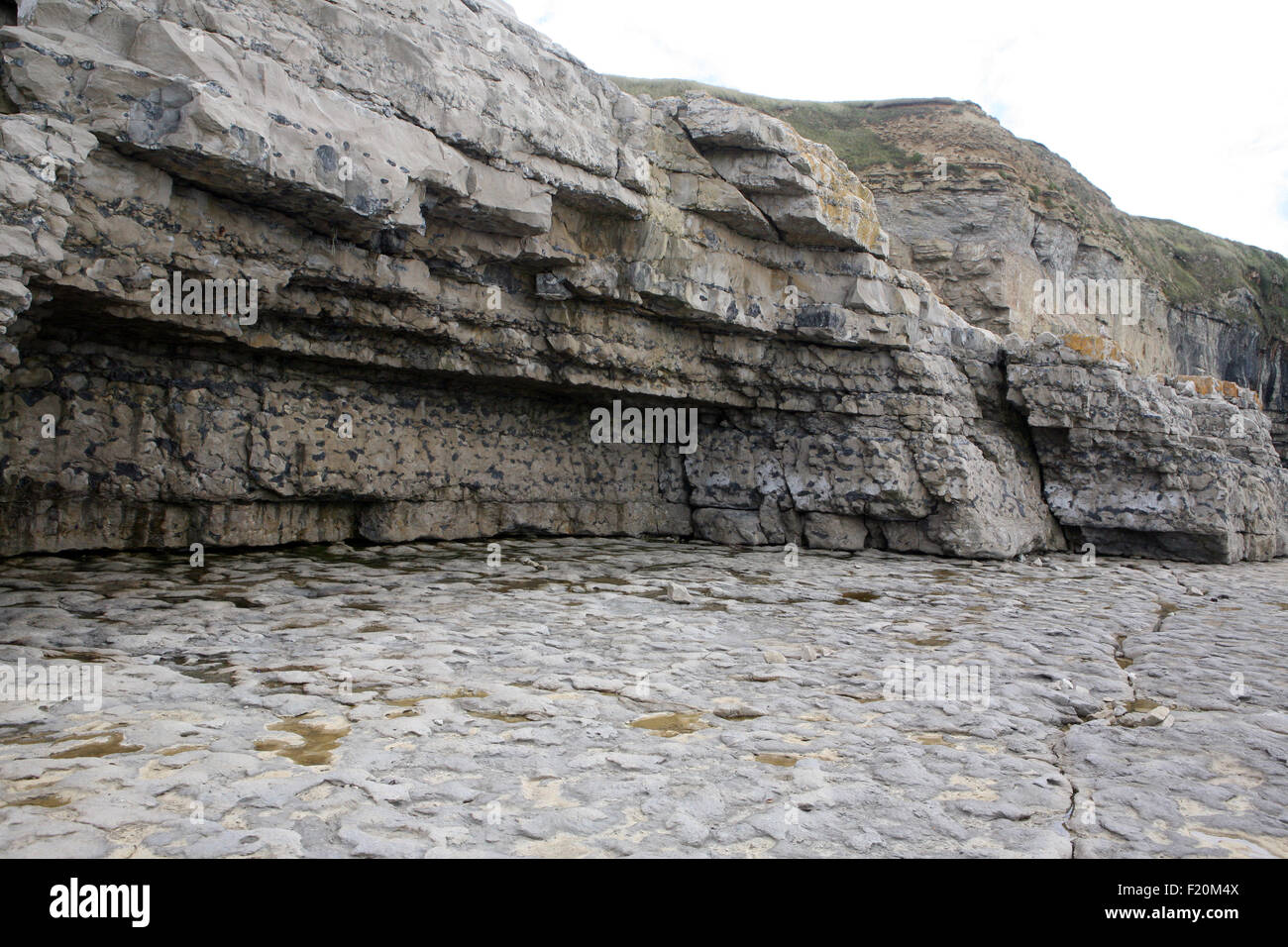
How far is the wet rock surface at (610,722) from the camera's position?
9.53 feet

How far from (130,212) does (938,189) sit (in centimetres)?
2003

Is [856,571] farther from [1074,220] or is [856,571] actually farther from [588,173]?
[1074,220]

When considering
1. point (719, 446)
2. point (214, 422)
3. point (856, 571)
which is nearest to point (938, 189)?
point (719, 446)

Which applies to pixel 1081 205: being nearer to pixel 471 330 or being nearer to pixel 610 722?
pixel 471 330

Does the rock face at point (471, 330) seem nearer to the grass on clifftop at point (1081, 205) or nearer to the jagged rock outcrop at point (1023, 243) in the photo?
the jagged rock outcrop at point (1023, 243)

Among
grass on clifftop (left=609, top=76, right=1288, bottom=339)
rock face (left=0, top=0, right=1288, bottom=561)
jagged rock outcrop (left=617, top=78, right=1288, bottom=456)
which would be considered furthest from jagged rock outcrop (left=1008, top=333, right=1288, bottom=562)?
grass on clifftop (left=609, top=76, right=1288, bottom=339)

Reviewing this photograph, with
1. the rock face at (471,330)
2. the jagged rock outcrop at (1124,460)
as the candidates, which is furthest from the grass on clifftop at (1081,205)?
the jagged rock outcrop at (1124,460)

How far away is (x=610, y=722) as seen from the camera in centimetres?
406

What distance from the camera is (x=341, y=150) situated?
6285mm

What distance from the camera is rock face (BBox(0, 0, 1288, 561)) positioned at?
5805mm

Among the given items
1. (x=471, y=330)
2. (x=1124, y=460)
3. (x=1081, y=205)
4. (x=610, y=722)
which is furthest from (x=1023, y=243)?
(x=610, y=722)

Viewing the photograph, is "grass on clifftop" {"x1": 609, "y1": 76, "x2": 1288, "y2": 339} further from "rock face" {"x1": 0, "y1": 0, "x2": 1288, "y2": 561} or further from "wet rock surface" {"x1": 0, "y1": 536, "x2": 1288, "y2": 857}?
"wet rock surface" {"x1": 0, "y1": 536, "x2": 1288, "y2": 857}

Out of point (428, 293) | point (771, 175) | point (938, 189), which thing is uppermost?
point (938, 189)

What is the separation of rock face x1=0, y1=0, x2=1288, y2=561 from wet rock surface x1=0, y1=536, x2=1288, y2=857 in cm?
155
